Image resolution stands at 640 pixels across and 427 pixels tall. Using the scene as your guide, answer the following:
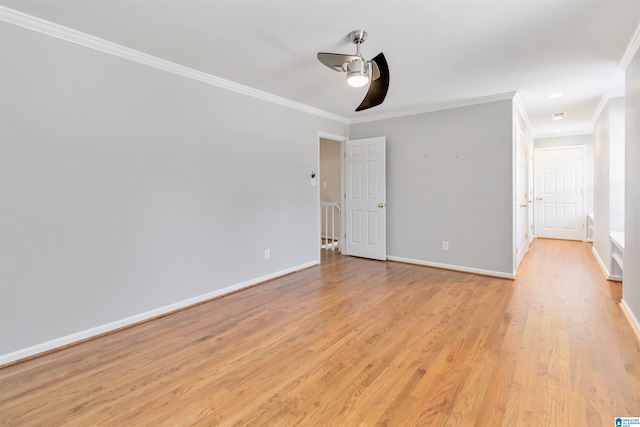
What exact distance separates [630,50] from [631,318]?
7.58 ft

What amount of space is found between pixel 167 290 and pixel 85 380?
112 cm

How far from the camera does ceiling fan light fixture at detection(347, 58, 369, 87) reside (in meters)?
2.40

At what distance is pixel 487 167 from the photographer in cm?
438

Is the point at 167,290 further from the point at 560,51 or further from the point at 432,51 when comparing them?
the point at 560,51

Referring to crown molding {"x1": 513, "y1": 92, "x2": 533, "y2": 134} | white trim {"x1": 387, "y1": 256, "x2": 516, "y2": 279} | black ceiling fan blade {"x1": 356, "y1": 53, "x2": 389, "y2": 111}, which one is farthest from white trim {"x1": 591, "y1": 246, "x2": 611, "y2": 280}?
black ceiling fan blade {"x1": 356, "y1": 53, "x2": 389, "y2": 111}

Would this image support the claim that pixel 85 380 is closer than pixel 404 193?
Yes

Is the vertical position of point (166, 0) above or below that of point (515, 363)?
above

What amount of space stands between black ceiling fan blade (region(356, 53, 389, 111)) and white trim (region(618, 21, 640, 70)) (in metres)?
1.91

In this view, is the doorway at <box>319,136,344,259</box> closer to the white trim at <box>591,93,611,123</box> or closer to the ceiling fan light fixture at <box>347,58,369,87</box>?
the white trim at <box>591,93,611,123</box>

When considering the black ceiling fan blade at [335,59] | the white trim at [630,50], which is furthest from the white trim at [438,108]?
the black ceiling fan blade at [335,59]

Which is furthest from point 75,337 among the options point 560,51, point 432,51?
point 560,51

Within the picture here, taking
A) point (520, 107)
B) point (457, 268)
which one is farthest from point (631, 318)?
point (520, 107)

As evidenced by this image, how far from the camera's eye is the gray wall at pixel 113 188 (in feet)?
7.45

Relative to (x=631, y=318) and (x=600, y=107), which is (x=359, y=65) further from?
(x=600, y=107)
